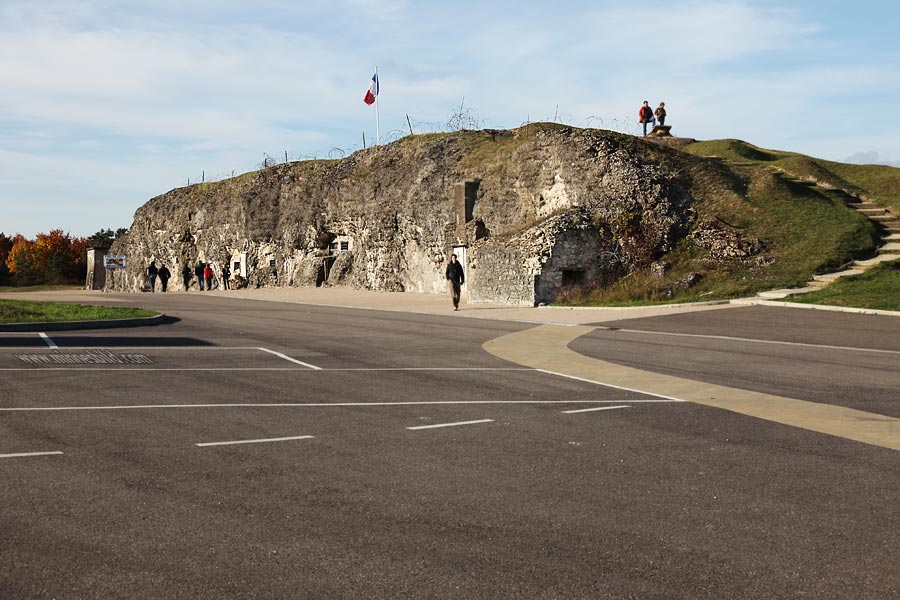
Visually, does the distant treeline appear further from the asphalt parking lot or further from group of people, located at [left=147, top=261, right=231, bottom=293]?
the asphalt parking lot

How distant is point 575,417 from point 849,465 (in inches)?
120

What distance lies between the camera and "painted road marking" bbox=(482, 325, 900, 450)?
877cm

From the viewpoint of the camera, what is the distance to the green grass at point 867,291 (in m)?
22.9

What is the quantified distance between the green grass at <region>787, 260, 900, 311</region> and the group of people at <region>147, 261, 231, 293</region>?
124ft

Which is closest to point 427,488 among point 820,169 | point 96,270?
point 820,169

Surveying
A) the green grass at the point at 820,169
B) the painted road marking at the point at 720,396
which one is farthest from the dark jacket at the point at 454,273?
the green grass at the point at 820,169

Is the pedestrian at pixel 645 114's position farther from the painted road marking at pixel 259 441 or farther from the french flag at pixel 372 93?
the painted road marking at pixel 259 441

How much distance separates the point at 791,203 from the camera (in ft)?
113

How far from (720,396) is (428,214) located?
106 ft

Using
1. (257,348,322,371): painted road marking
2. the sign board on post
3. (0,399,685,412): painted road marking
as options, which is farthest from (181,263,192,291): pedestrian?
(0,399,685,412): painted road marking

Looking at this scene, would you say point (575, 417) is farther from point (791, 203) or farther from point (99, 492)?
point (791, 203)

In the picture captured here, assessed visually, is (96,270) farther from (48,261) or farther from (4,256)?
(4,256)

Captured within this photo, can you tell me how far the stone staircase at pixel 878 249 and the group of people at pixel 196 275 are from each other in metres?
34.1

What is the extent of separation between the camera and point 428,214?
42656 millimetres
